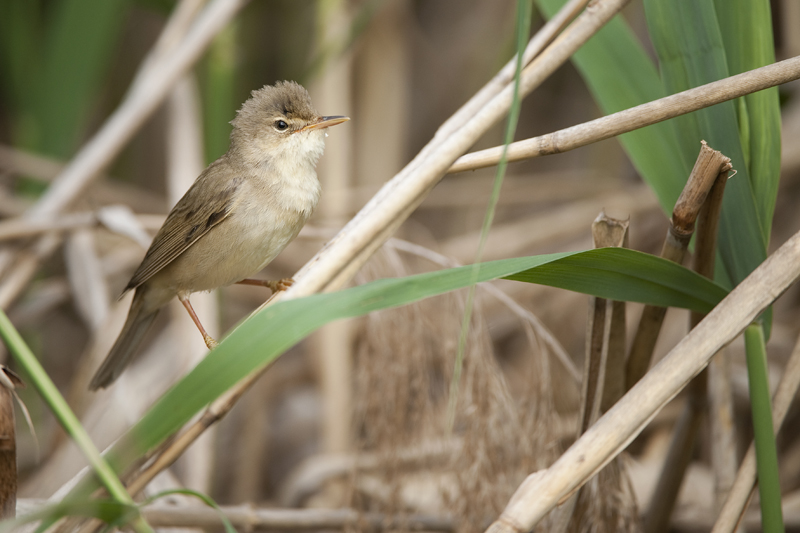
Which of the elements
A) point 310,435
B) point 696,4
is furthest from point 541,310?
point 696,4

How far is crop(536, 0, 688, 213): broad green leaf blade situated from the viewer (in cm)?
154

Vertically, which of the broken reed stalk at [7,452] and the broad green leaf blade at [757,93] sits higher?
the broad green leaf blade at [757,93]

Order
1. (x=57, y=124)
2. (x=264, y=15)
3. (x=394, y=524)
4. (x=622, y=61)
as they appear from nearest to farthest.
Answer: (x=622, y=61), (x=394, y=524), (x=57, y=124), (x=264, y=15)

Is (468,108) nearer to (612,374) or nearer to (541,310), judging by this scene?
(612,374)

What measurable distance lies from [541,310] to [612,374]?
72.8 inches

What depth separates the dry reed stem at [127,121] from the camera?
258 cm

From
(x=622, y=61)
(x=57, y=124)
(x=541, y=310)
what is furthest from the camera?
(x=541, y=310)

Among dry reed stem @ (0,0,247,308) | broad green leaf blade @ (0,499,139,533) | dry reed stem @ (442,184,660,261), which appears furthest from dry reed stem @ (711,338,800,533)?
dry reed stem @ (0,0,247,308)

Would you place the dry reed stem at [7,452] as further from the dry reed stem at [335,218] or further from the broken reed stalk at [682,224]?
the dry reed stem at [335,218]

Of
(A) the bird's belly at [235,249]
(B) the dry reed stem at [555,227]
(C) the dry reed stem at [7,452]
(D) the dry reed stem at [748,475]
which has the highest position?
(B) the dry reed stem at [555,227]

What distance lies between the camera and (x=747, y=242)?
1.42 metres

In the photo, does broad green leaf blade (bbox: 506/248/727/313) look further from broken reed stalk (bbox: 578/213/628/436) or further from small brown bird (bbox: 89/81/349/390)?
small brown bird (bbox: 89/81/349/390)

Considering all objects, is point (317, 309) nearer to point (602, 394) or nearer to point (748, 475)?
point (602, 394)

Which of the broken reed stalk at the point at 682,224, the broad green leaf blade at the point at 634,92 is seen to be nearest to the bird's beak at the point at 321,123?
the broad green leaf blade at the point at 634,92
